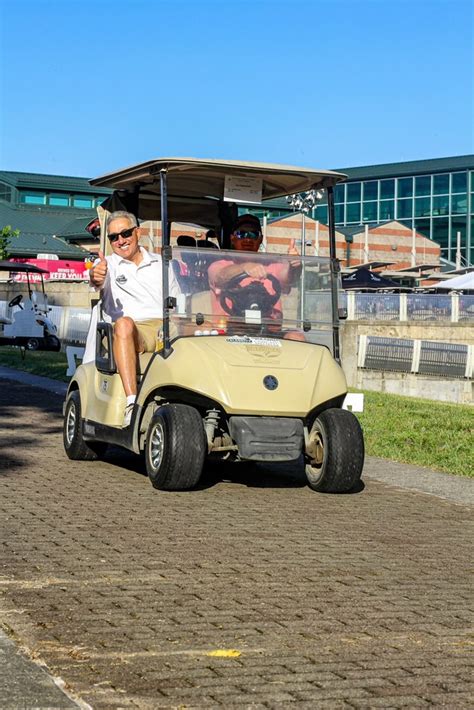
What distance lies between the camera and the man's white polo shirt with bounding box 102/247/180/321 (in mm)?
9586

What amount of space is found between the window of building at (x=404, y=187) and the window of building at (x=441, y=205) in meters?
1.81

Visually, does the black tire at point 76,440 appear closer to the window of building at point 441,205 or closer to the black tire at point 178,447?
the black tire at point 178,447

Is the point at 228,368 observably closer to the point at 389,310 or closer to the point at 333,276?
the point at 333,276

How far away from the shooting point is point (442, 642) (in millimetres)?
5035

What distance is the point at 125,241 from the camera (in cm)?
980

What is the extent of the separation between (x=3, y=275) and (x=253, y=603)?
5999 centimetres

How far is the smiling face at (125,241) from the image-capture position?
32.0 ft

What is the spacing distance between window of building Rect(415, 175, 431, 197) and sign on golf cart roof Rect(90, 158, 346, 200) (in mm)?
71231

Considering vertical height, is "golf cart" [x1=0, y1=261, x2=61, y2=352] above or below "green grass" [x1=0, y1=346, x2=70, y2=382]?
above

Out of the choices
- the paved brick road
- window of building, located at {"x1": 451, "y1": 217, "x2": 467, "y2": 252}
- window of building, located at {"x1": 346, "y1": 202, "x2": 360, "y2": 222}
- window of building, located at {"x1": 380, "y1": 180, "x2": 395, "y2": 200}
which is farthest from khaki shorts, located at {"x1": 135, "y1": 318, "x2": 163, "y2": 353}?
window of building, located at {"x1": 346, "y1": 202, "x2": 360, "y2": 222}

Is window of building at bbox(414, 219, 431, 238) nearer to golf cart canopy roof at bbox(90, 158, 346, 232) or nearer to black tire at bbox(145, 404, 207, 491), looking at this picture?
golf cart canopy roof at bbox(90, 158, 346, 232)

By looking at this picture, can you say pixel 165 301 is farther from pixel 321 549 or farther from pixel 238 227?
pixel 321 549

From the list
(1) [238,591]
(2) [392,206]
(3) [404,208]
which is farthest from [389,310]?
(2) [392,206]

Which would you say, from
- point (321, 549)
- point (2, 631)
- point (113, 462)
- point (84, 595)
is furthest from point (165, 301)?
point (2, 631)
